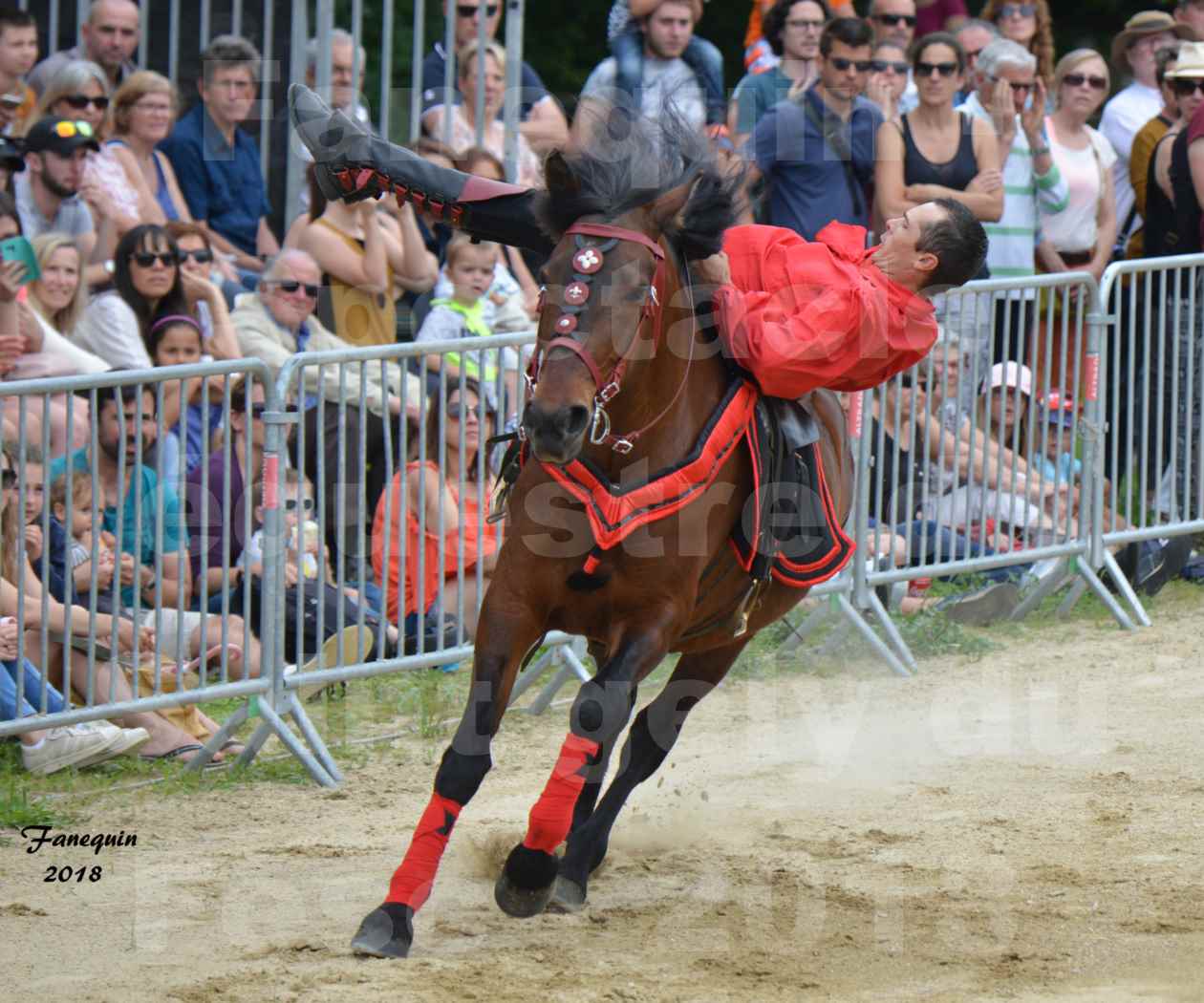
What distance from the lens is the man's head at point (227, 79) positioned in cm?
990

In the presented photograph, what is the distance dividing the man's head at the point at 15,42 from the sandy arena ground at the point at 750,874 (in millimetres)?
3764

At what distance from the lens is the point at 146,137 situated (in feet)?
31.0

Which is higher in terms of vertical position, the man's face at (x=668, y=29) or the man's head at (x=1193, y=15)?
the man's head at (x=1193, y=15)

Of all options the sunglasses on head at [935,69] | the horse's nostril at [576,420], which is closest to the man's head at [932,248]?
the horse's nostril at [576,420]

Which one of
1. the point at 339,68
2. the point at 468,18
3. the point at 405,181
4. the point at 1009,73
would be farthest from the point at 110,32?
the point at 1009,73

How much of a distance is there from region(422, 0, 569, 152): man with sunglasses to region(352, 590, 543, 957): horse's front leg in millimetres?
5082

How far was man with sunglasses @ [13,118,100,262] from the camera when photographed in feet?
28.7

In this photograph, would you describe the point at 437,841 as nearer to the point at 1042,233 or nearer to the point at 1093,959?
the point at 1093,959

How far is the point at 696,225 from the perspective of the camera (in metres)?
5.22

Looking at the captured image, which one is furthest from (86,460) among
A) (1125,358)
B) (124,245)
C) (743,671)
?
(1125,358)

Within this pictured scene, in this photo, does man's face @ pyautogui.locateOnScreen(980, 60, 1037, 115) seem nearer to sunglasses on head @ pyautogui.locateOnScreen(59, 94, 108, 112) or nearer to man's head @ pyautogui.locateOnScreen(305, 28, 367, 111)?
man's head @ pyautogui.locateOnScreen(305, 28, 367, 111)

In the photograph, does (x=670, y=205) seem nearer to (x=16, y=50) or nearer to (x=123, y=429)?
(x=123, y=429)

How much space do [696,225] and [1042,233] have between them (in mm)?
6220

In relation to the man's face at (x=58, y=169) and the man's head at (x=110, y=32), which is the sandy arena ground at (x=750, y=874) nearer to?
the man's face at (x=58, y=169)
